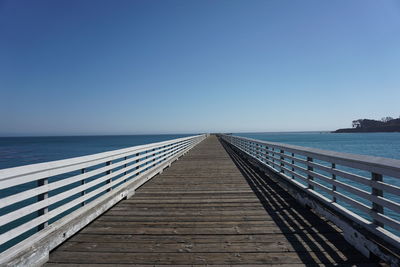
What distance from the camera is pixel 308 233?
11.6ft

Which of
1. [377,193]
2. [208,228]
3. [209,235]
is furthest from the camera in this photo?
[208,228]

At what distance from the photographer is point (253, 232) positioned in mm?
3615

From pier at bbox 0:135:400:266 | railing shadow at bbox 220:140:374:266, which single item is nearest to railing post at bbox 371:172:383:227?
pier at bbox 0:135:400:266

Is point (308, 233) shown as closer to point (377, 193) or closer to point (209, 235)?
point (377, 193)

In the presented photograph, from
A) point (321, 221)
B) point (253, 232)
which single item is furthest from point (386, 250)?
point (253, 232)

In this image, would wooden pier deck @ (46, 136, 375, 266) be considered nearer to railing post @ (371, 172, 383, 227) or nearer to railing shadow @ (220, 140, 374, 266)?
railing shadow @ (220, 140, 374, 266)

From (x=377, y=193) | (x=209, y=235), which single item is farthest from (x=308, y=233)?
(x=209, y=235)

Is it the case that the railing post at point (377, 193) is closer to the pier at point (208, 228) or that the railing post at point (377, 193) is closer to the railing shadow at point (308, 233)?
the pier at point (208, 228)

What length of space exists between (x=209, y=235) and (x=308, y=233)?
1514 millimetres

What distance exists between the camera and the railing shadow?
2889mm

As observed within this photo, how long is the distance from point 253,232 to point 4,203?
3.23 meters

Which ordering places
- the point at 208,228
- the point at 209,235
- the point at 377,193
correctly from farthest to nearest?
1. the point at 208,228
2. the point at 209,235
3. the point at 377,193

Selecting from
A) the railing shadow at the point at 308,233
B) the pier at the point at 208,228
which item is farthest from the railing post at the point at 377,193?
the railing shadow at the point at 308,233

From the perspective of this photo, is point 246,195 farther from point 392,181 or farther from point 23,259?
point 392,181
